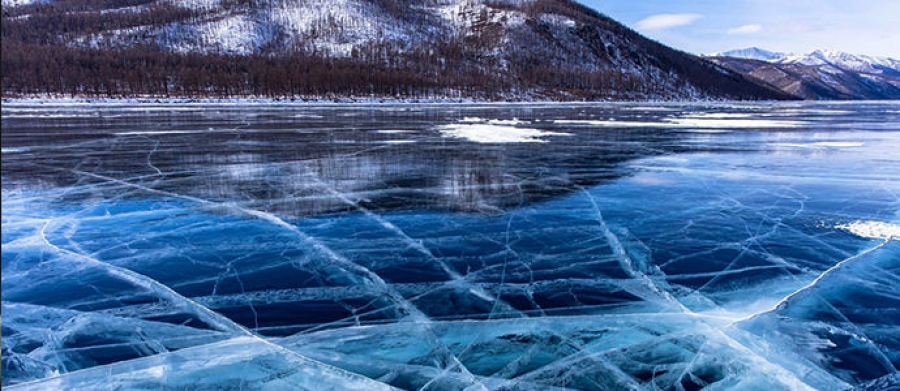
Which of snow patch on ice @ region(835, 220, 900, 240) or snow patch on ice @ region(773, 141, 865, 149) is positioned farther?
snow patch on ice @ region(773, 141, 865, 149)

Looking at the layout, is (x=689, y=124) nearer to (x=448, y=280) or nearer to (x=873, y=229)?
(x=873, y=229)

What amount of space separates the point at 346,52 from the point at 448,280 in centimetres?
10550

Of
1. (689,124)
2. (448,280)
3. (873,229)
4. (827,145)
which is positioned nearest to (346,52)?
(689,124)

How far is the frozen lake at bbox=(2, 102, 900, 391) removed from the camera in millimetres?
3426

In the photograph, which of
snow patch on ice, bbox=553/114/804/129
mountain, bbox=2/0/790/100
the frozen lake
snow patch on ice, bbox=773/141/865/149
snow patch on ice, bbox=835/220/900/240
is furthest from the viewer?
mountain, bbox=2/0/790/100

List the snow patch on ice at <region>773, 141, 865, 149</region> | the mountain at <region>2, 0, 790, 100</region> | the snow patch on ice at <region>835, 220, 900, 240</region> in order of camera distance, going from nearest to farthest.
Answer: the snow patch on ice at <region>835, 220, 900, 240</region> → the snow patch on ice at <region>773, 141, 865, 149</region> → the mountain at <region>2, 0, 790, 100</region>

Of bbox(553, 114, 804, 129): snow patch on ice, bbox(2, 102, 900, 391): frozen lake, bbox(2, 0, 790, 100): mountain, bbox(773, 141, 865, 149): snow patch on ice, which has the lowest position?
bbox(2, 102, 900, 391): frozen lake

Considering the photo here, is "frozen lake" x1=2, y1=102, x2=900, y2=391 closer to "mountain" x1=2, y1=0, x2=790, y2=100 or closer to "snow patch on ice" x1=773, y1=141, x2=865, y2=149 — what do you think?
"snow patch on ice" x1=773, y1=141, x2=865, y2=149

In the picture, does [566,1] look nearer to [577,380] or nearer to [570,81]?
[570,81]

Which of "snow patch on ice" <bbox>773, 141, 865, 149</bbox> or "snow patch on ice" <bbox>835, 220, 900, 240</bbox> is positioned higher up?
"snow patch on ice" <bbox>773, 141, 865, 149</bbox>

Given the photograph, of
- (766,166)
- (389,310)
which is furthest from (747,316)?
(766,166)

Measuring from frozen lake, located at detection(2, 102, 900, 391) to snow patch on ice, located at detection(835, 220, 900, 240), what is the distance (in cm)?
5

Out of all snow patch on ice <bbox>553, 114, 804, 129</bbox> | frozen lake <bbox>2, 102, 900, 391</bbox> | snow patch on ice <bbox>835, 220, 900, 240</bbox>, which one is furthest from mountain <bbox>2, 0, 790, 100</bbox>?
snow patch on ice <bbox>835, 220, 900, 240</bbox>

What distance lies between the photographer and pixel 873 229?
6344 mm
